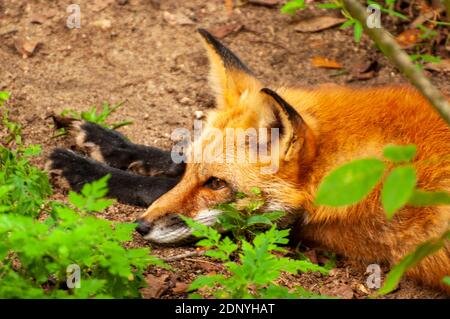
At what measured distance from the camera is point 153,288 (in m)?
3.08

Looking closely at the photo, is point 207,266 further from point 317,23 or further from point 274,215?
point 317,23

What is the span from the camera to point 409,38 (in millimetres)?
5855

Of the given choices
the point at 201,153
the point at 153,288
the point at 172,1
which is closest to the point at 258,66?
the point at 172,1

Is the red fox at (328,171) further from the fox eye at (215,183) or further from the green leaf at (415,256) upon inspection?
the green leaf at (415,256)

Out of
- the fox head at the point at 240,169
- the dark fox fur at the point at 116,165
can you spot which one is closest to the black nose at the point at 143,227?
the fox head at the point at 240,169

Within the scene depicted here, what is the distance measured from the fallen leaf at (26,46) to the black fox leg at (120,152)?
1.08 metres

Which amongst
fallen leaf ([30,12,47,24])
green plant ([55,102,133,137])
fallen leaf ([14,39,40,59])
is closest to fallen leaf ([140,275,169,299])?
green plant ([55,102,133,137])

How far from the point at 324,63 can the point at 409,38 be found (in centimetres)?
81

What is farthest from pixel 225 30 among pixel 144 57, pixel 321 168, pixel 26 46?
pixel 321 168

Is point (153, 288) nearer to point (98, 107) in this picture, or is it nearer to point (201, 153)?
point (201, 153)

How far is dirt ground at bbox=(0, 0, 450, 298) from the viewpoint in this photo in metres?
5.17

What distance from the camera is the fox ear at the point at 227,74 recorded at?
3988 millimetres

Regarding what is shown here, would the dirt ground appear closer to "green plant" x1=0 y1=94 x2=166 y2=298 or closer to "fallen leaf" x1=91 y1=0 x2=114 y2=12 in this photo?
"fallen leaf" x1=91 y1=0 x2=114 y2=12

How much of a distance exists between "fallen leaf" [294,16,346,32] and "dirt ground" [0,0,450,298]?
53 millimetres
